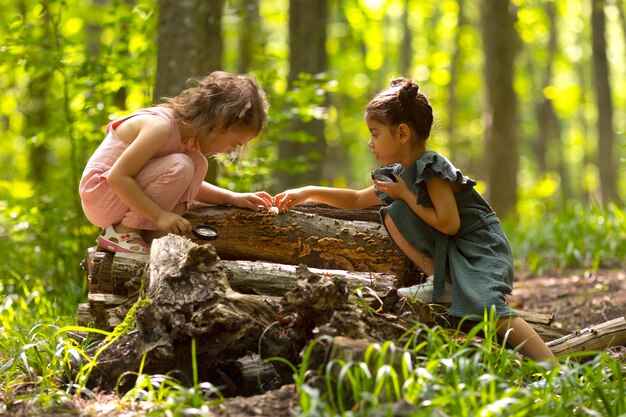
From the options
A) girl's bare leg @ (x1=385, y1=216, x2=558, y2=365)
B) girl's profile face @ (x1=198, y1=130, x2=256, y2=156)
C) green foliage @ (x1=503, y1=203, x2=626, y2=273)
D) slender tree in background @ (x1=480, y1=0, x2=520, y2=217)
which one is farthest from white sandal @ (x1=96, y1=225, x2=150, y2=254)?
slender tree in background @ (x1=480, y1=0, x2=520, y2=217)

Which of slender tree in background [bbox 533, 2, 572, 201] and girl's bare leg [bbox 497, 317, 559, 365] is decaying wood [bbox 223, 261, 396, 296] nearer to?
girl's bare leg [bbox 497, 317, 559, 365]

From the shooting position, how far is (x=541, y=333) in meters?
3.62

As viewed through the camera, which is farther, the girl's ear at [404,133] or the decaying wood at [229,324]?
the girl's ear at [404,133]

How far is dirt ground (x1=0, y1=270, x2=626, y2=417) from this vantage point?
91.2 inches

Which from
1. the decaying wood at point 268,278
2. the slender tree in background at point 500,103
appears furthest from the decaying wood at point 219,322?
the slender tree in background at point 500,103

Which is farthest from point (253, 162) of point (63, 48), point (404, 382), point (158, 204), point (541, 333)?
point (404, 382)

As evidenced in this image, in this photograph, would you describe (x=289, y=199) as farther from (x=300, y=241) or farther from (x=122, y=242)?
(x=122, y=242)

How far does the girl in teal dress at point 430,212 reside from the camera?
3.45 meters

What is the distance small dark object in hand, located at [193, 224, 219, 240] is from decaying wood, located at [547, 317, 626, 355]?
1.85m

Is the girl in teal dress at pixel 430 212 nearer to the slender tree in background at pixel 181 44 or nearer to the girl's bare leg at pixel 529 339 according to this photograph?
the girl's bare leg at pixel 529 339

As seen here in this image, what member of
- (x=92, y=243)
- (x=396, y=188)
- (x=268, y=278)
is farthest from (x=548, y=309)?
(x=92, y=243)

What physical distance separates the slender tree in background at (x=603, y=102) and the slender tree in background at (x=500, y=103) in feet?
8.38

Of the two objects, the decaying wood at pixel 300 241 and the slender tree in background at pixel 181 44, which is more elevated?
the slender tree in background at pixel 181 44

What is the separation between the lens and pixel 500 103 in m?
10.5
